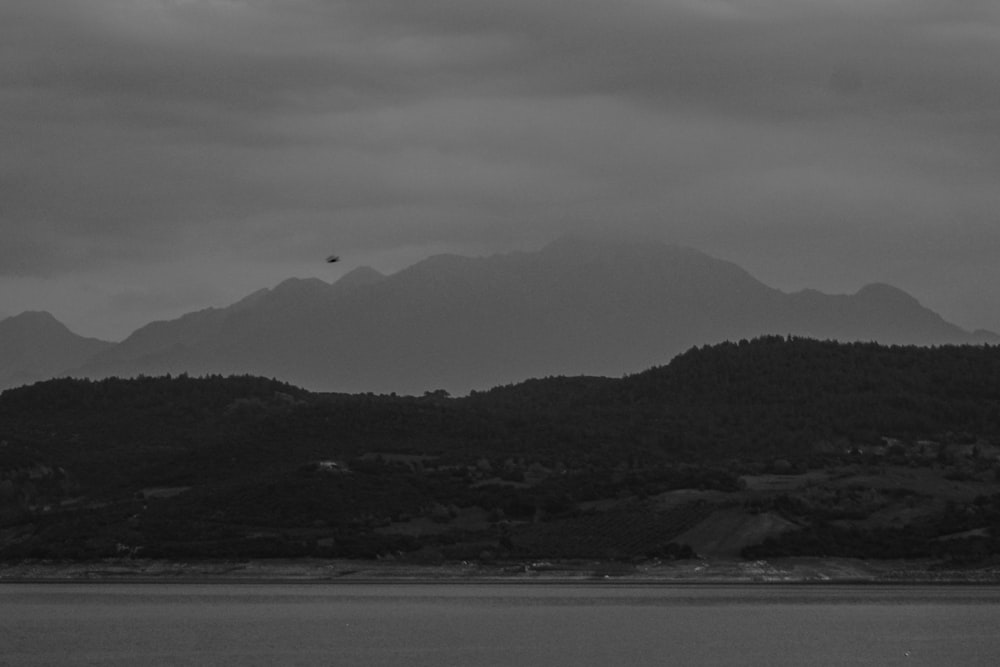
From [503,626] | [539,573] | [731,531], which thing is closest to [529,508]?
[539,573]

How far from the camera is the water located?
287ft

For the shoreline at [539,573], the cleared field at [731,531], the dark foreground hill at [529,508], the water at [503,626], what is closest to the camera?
the water at [503,626]

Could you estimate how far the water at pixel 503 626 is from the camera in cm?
8756

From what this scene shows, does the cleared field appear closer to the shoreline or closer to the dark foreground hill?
the dark foreground hill

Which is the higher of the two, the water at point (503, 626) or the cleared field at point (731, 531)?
the cleared field at point (731, 531)

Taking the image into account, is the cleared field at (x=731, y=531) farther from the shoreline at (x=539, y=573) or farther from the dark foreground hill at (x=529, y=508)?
the shoreline at (x=539, y=573)

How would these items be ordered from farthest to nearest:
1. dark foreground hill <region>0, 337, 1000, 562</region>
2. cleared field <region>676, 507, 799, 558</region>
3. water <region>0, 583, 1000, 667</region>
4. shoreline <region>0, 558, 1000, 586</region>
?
1. dark foreground hill <region>0, 337, 1000, 562</region>
2. cleared field <region>676, 507, 799, 558</region>
3. shoreline <region>0, 558, 1000, 586</region>
4. water <region>0, 583, 1000, 667</region>

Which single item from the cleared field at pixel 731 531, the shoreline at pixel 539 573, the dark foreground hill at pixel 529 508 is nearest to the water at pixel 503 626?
the shoreline at pixel 539 573

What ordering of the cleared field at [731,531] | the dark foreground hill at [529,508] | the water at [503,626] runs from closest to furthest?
the water at [503,626], the cleared field at [731,531], the dark foreground hill at [529,508]

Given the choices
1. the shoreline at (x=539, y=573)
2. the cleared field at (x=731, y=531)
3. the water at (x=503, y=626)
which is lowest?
the water at (x=503, y=626)

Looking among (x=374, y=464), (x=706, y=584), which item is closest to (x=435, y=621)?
(x=706, y=584)

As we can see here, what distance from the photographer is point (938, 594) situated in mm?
127125

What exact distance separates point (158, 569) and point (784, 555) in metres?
48.7

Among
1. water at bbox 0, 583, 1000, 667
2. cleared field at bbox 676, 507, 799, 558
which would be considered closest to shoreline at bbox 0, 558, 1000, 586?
water at bbox 0, 583, 1000, 667
